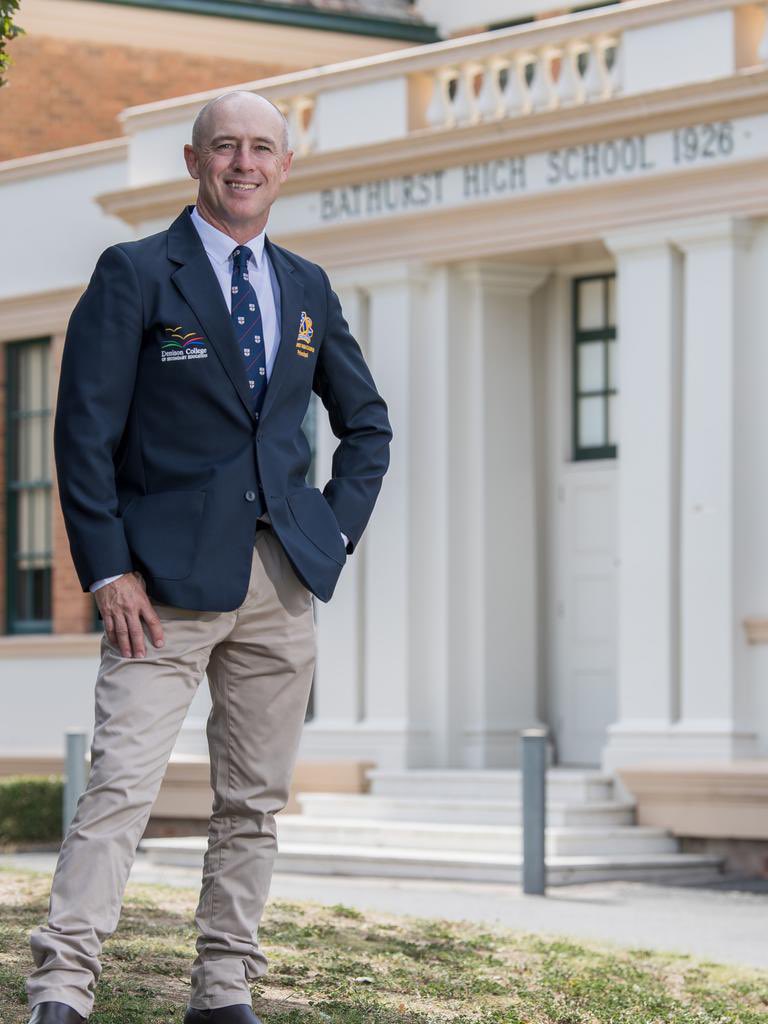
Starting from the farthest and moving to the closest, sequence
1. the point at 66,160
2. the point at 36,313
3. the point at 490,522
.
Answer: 1. the point at 36,313
2. the point at 66,160
3. the point at 490,522

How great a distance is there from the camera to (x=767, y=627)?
45.9 feet

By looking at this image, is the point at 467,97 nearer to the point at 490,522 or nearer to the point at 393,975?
the point at 490,522

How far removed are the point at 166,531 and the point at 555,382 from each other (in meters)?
11.8

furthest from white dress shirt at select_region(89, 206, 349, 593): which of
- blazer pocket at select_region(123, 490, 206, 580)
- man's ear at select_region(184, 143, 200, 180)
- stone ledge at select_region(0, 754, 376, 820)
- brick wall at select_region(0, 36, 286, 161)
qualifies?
brick wall at select_region(0, 36, 286, 161)

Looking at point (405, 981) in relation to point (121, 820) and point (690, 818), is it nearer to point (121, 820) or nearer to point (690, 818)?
point (121, 820)

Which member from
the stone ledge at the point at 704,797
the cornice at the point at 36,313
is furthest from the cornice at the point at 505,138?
the stone ledge at the point at 704,797

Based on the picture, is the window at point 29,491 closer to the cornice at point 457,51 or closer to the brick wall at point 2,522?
the brick wall at point 2,522

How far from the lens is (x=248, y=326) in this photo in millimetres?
5137

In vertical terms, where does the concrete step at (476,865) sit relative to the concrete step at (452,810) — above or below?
below

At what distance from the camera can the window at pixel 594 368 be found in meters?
16.2

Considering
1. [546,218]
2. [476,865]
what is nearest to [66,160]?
[546,218]

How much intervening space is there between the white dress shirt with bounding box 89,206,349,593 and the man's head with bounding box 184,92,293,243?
0.09 feet

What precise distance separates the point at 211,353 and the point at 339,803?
35.4ft

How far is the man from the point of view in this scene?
15.9 feet
